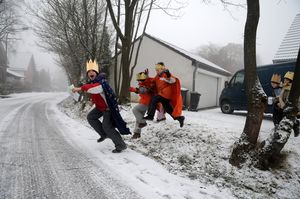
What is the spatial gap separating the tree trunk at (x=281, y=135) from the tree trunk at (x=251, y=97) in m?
0.27

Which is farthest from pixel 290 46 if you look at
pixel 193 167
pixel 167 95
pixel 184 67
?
pixel 193 167

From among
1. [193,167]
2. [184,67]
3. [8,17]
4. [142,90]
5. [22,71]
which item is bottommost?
[193,167]

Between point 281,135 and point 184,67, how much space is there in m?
11.7

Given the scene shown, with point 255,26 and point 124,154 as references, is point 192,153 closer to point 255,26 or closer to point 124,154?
point 124,154

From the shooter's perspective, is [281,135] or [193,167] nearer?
[281,135]

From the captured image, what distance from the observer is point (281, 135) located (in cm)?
434

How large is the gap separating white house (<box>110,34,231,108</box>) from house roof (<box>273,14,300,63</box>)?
4.51 metres

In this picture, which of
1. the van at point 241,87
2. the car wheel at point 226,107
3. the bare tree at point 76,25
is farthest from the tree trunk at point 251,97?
the bare tree at point 76,25

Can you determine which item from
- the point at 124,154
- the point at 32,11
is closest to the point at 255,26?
the point at 124,154

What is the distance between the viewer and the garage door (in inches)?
665

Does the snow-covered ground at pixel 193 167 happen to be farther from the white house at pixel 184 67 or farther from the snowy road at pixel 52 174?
the white house at pixel 184 67

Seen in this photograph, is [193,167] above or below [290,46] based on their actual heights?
below

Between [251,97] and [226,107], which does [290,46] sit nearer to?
[226,107]

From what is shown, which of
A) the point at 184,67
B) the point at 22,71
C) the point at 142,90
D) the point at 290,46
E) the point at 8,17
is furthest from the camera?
the point at 22,71
